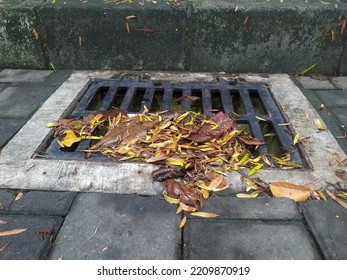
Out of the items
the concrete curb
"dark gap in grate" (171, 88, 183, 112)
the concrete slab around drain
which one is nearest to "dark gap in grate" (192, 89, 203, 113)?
"dark gap in grate" (171, 88, 183, 112)

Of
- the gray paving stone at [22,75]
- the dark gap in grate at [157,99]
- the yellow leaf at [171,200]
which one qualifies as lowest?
the dark gap in grate at [157,99]

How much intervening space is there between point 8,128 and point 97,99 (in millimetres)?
744

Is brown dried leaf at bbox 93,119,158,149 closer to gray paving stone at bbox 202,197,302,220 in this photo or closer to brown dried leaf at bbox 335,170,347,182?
gray paving stone at bbox 202,197,302,220

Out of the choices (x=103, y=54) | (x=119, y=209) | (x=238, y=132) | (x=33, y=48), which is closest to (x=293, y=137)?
(x=238, y=132)

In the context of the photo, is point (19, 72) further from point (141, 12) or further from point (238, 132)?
point (238, 132)

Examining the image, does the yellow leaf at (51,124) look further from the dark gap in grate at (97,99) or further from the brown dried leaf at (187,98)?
the brown dried leaf at (187,98)

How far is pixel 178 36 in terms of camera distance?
2721mm

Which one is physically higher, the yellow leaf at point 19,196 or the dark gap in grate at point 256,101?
the yellow leaf at point 19,196

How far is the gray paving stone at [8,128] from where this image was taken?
6.37ft

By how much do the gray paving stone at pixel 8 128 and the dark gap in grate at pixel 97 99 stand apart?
505mm

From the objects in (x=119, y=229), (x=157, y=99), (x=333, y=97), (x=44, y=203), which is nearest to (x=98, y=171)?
(x=44, y=203)

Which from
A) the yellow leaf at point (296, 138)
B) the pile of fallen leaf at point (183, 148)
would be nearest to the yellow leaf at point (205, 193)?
the pile of fallen leaf at point (183, 148)

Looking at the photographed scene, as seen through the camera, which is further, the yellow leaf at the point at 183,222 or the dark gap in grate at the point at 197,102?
the dark gap in grate at the point at 197,102

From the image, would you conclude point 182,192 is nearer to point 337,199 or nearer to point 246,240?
point 246,240
